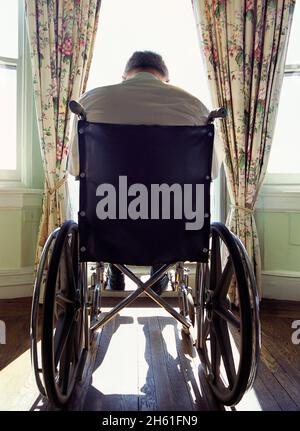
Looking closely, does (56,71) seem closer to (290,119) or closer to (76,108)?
(76,108)

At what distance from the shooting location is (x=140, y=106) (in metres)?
1.25

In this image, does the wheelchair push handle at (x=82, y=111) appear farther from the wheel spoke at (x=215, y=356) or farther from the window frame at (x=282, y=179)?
the window frame at (x=282, y=179)

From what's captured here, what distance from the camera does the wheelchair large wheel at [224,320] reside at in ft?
3.26

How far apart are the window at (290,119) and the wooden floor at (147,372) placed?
4.07ft

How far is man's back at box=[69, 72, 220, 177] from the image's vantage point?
→ 1256mm

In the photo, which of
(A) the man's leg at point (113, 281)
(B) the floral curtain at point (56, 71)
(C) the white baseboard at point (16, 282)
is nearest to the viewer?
(A) the man's leg at point (113, 281)

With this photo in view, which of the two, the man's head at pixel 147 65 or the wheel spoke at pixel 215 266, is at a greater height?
the man's head at pixel 147 65

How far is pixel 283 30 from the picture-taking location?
226 centimetres

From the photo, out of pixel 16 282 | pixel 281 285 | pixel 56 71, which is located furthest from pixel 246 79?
pixel 16 282

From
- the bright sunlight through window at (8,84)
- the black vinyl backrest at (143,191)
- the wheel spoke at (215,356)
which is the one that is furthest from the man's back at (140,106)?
the bright sunlight through window at (8,84)

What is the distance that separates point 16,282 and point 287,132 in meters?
2.35

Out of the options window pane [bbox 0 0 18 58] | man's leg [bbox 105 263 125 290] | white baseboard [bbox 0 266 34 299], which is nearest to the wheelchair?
man's leg [bbox 105 263 125 290]

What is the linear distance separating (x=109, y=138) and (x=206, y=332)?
2.92 ft

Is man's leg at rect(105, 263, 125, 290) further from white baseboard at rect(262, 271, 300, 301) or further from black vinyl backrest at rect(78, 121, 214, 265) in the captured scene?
white baseboard at rect(262, 271, 300, 301)
